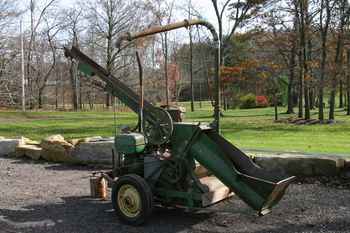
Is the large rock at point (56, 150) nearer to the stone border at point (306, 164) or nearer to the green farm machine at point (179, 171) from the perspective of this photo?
the stone border at point (306, 164)

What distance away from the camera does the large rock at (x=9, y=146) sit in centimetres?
1261

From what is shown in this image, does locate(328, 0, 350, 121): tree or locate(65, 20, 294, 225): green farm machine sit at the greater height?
locate(328, 0, 350, 121): tree

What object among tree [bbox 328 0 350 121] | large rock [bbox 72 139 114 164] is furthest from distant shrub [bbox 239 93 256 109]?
large rock [bbox 72 139 114 164]

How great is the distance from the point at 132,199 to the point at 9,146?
7.61 m

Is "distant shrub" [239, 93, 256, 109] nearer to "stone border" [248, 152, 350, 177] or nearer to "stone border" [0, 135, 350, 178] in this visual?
"stone border" [0, 135, 350, 178]

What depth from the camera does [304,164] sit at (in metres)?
8.44

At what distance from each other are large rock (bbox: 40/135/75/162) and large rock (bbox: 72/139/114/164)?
0.83 ft

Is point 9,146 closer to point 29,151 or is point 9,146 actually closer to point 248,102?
point 29,151

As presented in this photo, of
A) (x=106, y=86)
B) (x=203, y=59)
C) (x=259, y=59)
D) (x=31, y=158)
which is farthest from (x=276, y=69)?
(x=203, y=59)

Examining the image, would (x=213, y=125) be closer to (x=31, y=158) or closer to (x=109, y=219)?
(x=109, y=219)

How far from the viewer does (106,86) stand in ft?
23.0

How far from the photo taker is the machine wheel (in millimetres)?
6000

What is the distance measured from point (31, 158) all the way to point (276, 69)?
20639 mm

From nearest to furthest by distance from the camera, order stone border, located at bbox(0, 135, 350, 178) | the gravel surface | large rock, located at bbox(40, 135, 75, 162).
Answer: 1. the gravel surface
2. stone border, located at bbox(0, 135, 350, 178)
3. large rock, located at bbox(40, 135, 75, 162)
